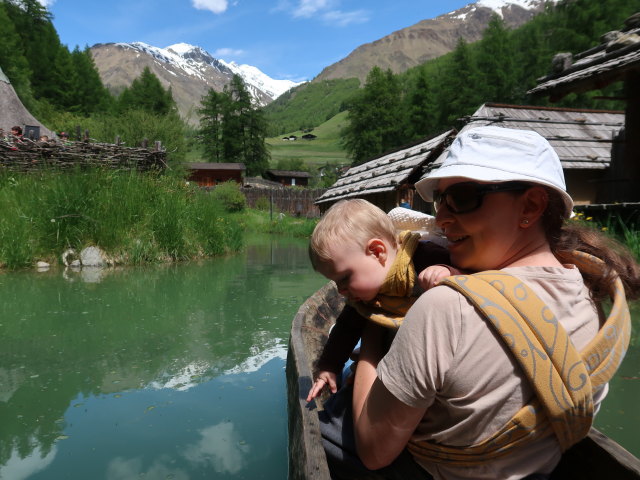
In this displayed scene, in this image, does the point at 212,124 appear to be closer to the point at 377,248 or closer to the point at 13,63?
the point at 13,63

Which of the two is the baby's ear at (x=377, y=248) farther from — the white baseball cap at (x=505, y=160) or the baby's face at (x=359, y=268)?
the white baseball cap at (x=505, y=160)

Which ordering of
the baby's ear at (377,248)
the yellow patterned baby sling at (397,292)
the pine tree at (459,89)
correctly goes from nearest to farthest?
the yellow patterned baby sling at (397,292), the baby's ear at (377,248), the pine tree at (459,89)

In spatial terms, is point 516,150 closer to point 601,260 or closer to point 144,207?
point 601,260

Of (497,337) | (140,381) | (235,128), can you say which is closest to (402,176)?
(140,381)

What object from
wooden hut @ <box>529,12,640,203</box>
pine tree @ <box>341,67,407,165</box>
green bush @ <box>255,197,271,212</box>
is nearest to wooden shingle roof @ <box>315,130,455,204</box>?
wooden hut @ <box>529,12,640,203</box>

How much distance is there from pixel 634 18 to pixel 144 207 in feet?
30.3

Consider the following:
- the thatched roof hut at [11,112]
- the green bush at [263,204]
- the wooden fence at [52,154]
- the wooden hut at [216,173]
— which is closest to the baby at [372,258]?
the wooden fence at [52,154]

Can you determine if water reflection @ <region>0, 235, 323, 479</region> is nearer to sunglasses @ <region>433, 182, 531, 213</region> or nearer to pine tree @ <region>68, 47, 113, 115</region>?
sunglasses @ <region>433, 182, 531, 213</region>

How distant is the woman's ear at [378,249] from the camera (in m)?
1.65

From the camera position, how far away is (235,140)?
64.6m

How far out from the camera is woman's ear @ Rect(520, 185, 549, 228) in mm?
1218

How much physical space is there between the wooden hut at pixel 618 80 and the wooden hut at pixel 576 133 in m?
0.72

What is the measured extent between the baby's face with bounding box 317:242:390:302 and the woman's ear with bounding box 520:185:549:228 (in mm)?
525

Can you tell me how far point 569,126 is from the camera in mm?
11555
